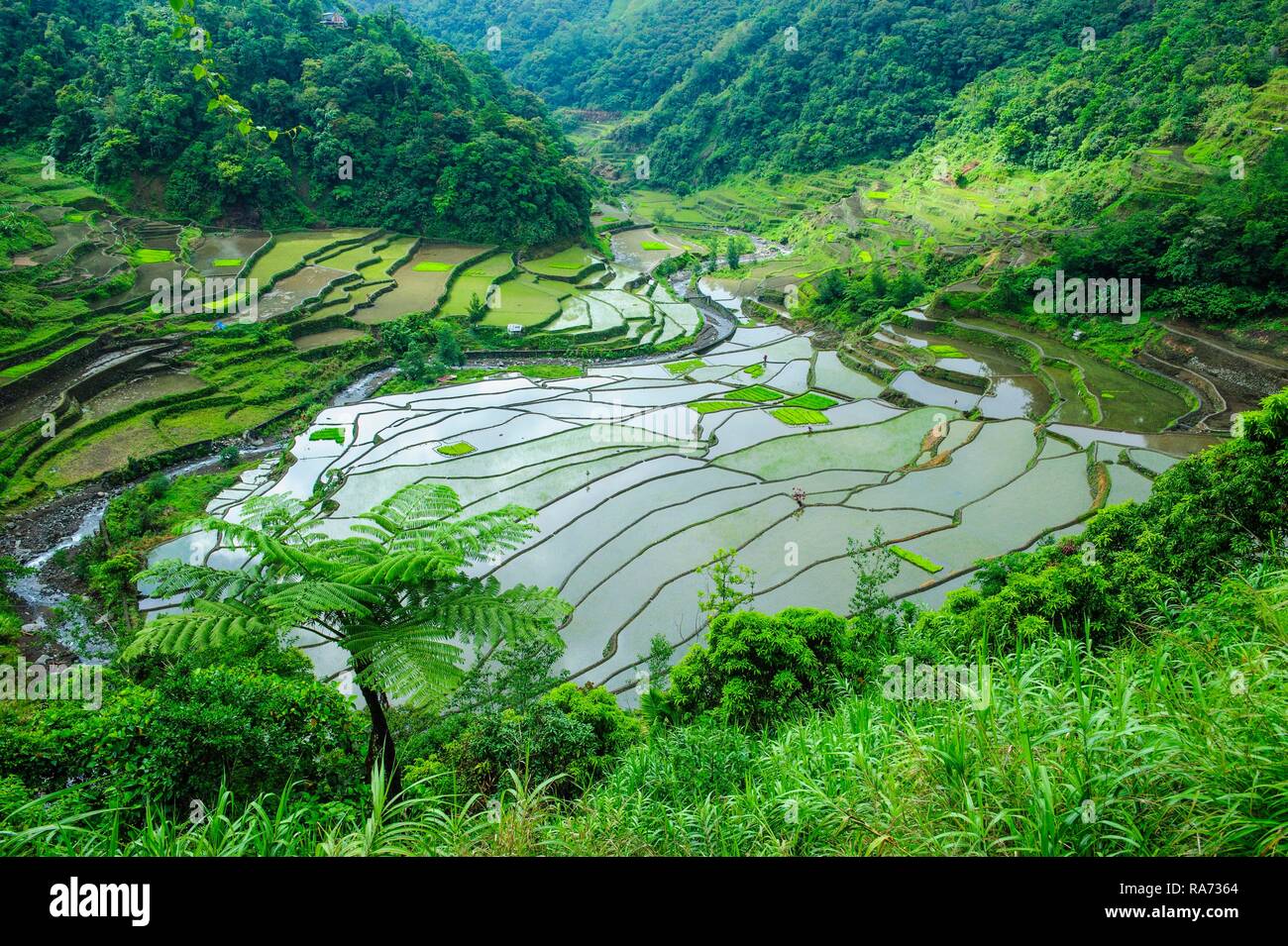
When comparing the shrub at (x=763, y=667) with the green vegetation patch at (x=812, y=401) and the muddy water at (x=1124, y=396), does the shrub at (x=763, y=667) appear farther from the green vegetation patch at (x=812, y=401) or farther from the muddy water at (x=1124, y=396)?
the muddy water at (x=1124, y=396)

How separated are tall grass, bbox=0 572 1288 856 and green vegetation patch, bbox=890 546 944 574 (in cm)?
948

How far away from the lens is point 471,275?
102ft

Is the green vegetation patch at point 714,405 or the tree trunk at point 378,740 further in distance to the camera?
the green vegetation patch at point 714,405

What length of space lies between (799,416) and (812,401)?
141 cm

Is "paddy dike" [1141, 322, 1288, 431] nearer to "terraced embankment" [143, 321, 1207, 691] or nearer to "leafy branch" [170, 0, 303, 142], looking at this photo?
"terraced embankment" [143, 321, 1207, 691]

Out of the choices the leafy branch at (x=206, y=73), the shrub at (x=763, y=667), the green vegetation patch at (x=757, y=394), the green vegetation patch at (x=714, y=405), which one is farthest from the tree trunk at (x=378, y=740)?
the green vegetation patch at (x=757, y=394)

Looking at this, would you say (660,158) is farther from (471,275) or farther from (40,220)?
(40,220)

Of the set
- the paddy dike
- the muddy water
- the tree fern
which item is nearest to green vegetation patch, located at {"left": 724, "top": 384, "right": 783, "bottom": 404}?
the muddy water

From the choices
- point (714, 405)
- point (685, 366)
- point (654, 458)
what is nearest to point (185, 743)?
point (654, 458)

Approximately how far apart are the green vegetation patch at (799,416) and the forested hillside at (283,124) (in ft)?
65.6

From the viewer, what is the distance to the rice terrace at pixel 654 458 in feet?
8.56

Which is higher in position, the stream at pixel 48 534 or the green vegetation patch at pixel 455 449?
the green vegetation patch at pixel 455 449

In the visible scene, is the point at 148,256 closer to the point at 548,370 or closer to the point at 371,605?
the point at 548,370

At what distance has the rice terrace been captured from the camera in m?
2.61
